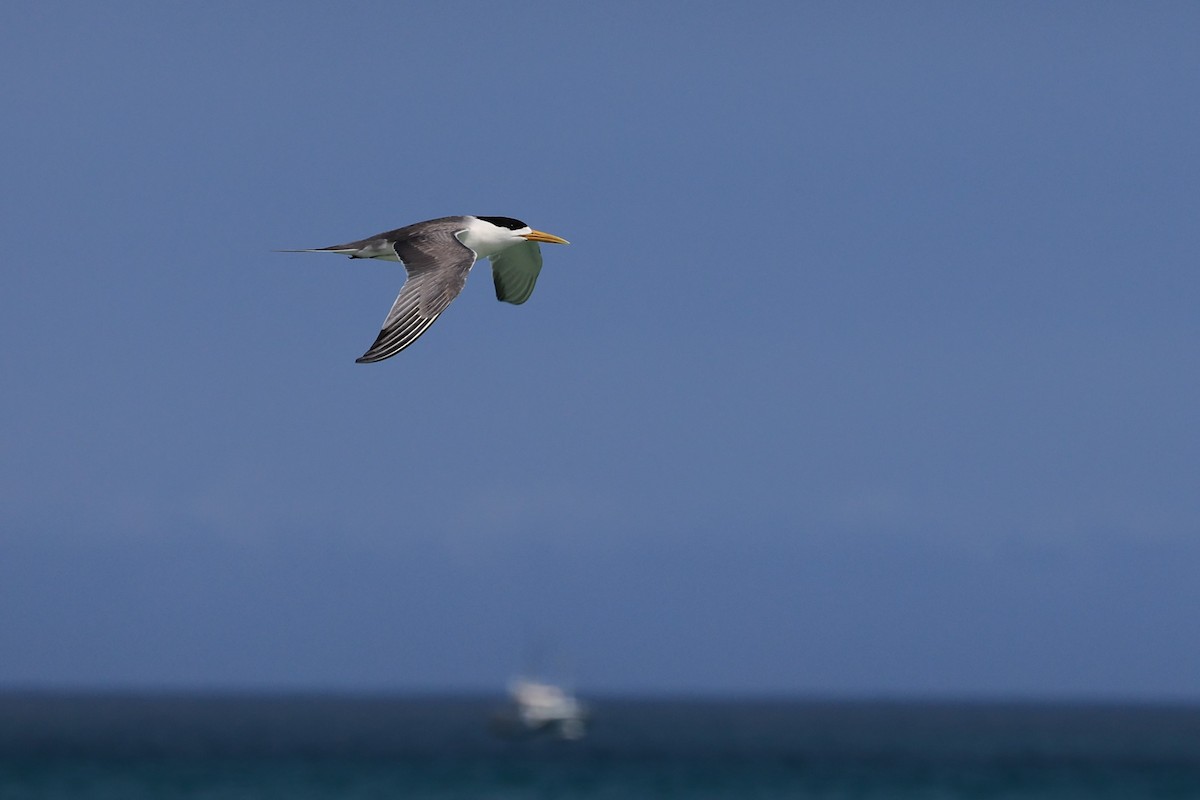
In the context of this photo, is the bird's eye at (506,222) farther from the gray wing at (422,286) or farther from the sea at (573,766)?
the sea at (573,766)

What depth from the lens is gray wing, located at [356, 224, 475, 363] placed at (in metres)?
15.1

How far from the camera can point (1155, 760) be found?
127 metres

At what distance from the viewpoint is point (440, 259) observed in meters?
17.6

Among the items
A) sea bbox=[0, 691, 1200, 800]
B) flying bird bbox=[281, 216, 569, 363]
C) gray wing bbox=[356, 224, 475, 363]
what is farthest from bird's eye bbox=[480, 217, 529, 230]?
sea bbox=[0, 691, 1200, 800]

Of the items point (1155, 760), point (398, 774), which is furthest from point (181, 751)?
point (1155, 760)

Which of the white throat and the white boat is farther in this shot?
the white boat

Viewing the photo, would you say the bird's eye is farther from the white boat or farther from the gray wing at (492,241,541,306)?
the white boat

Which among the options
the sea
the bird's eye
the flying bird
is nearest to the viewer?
the flying bird

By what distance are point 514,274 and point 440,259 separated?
5418mm

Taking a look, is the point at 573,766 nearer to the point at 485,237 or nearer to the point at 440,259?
the point at 485,237

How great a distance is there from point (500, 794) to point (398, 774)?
15.9 metres

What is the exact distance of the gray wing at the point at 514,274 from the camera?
22.8 meters

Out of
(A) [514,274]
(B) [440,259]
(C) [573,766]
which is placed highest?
(A) [514,274]

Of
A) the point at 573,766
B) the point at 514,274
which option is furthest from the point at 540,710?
the point at 514,274
